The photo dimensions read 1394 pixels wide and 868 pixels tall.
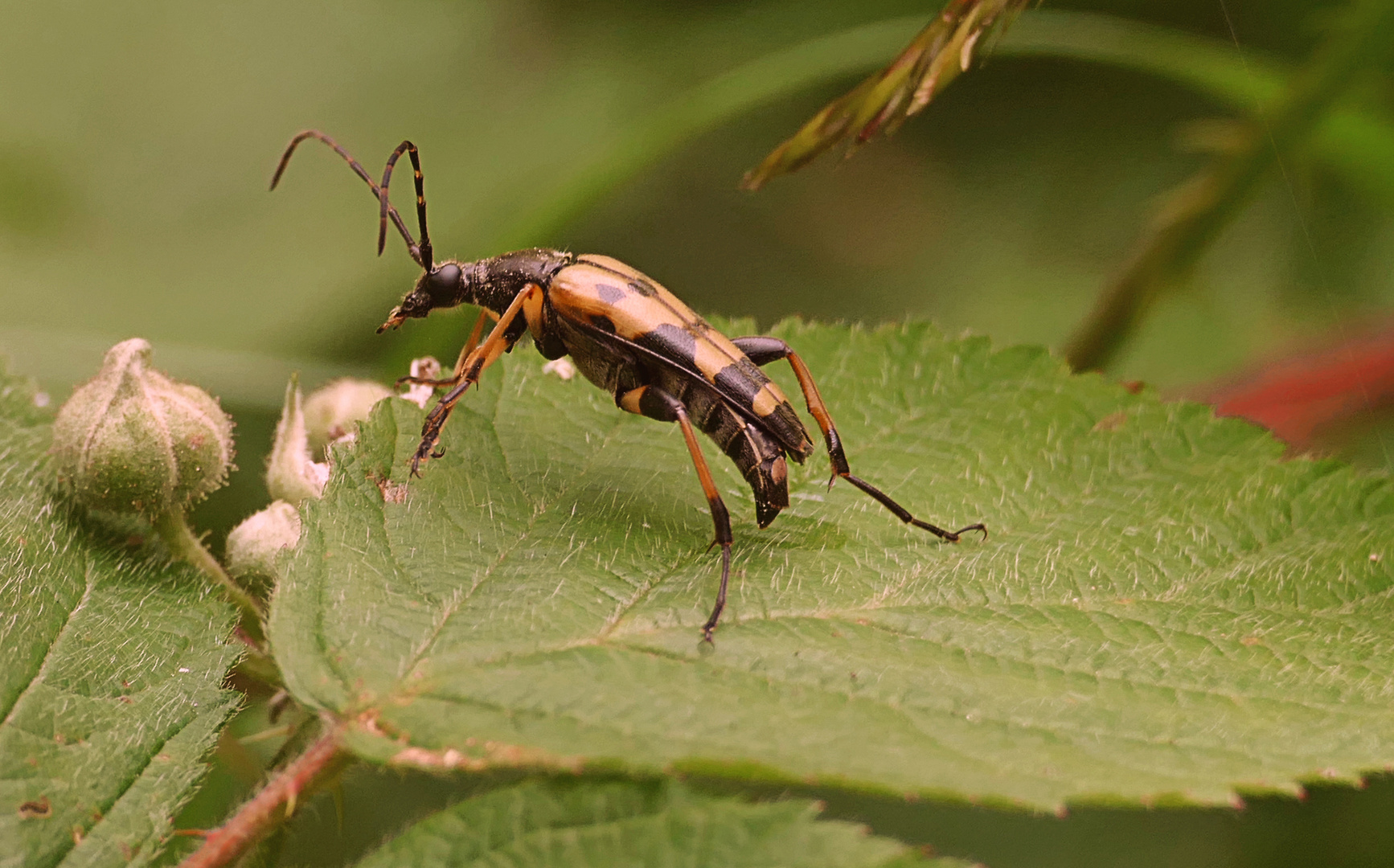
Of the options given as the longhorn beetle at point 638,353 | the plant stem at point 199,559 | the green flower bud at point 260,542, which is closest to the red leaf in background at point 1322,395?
the longhorn beetle at point 638,353

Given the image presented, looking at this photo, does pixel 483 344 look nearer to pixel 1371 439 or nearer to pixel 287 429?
pixel 287 429

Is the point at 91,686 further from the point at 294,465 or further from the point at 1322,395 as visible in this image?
the point at 1322,395

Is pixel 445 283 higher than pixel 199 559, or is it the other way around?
pixel 445 283

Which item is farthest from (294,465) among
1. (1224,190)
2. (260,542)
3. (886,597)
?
(1224,190)

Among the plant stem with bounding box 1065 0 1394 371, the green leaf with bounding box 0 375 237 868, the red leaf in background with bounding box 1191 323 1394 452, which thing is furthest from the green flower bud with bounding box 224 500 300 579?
the red leaf in background with bounding box 1191 323 1394 452

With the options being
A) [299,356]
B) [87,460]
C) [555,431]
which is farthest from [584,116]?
[87,460]

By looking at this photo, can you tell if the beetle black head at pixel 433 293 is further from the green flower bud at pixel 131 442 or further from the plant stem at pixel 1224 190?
the plant stem at pixel 1224 190
